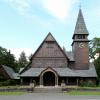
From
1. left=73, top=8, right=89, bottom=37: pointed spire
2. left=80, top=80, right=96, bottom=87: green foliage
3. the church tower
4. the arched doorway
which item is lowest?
left=80, top=80, right=96, bottom=87: green foliage

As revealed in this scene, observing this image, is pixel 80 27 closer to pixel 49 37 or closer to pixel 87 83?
pixel 49 37

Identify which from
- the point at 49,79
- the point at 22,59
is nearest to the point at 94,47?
the point at 49,79

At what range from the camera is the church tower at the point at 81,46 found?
2440 inches

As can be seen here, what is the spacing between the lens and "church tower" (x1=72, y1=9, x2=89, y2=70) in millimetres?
61969

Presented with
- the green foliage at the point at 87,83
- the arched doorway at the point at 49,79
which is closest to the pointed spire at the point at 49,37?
the arched doorway at the point at 49,79

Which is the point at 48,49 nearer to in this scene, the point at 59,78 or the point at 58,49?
the point at 58,49

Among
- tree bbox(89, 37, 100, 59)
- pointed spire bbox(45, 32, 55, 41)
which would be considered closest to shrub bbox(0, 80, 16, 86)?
pointed spire bbox(45, 32, 55, 41)

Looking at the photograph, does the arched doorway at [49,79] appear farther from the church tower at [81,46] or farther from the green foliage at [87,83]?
the green foliage at [87,83]

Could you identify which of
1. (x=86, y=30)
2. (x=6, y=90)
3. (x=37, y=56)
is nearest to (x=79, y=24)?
(x=86, y=30)

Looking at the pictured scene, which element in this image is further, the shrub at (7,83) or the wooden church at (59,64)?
the shrub at (7,83)

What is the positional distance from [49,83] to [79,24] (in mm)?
14092

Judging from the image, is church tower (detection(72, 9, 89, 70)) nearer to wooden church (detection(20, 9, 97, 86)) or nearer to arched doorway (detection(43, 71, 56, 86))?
wooden church (detection(20, 9, 97, 86))

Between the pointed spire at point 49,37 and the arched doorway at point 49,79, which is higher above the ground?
the pointed spire at point 49,37

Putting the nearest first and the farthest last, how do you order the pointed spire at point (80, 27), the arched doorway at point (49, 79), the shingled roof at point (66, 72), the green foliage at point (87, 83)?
the green foliage at point (87, 83)
the shingled roof at point (66, 72)
the arched doorway at point (49, 79)
the pointed spire at point (80, 27)
